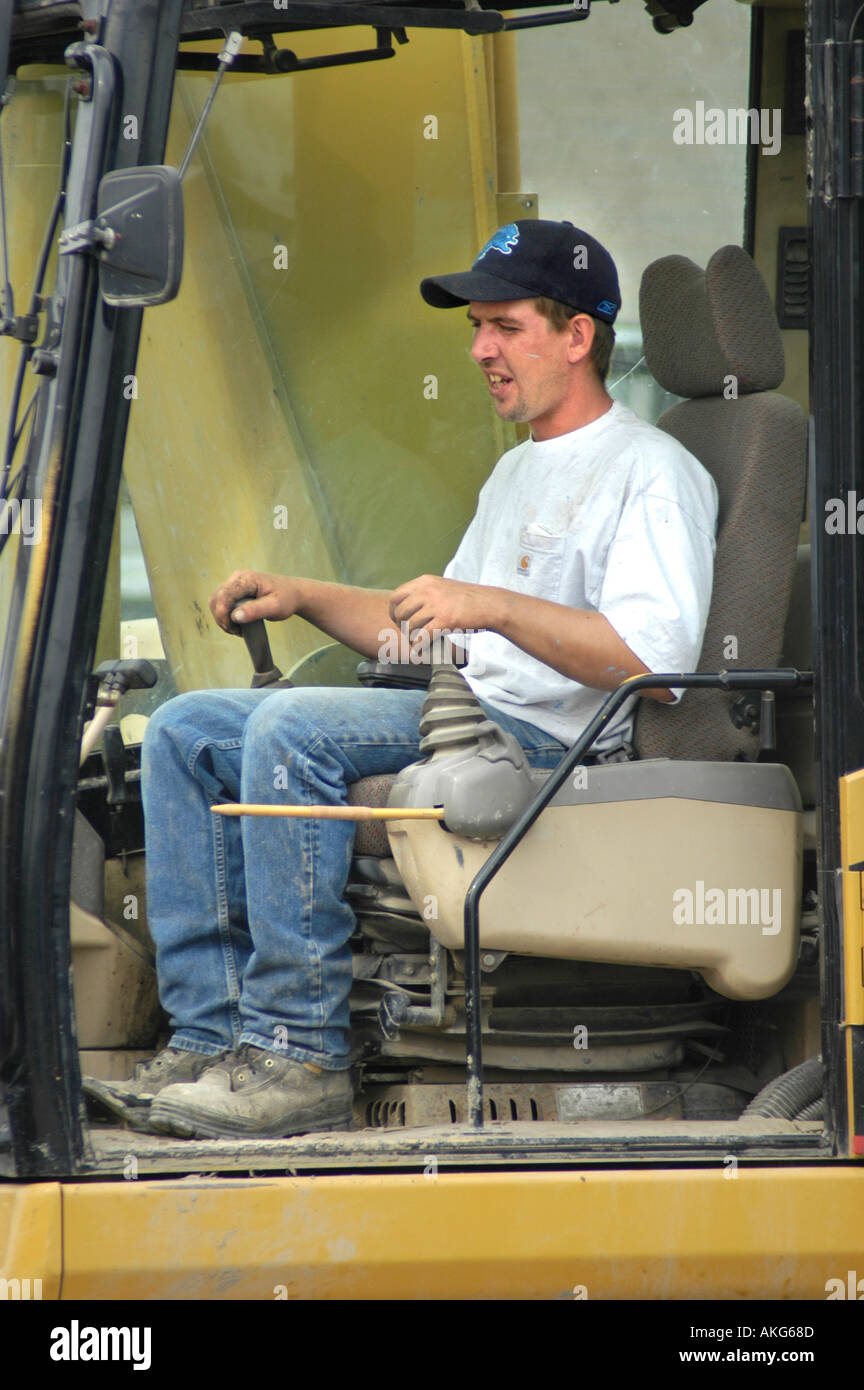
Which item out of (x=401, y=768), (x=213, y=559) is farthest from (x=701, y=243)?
(x=401, y=768)

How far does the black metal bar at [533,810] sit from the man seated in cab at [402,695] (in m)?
0.12

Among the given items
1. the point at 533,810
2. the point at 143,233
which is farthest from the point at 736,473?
the point at 143,233

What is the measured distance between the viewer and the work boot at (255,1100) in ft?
7.43

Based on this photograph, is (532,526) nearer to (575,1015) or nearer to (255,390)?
(575,1015)

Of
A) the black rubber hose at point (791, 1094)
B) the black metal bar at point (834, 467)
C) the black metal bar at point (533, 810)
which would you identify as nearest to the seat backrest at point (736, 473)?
the black metal bar at point (533, 810)

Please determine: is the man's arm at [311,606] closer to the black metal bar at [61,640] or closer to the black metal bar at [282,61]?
the black metal bar at [61,640]

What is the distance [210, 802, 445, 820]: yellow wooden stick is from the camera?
2.24m

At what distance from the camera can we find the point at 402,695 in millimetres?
2598

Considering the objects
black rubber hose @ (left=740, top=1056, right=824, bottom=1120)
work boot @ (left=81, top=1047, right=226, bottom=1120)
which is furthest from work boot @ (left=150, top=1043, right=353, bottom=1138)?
black rubber hose @ (left=740, top=1056, right=824, bottom=1120)

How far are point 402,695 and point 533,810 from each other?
1.39 feet

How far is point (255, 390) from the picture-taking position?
12.8 feet

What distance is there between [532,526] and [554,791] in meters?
0.59

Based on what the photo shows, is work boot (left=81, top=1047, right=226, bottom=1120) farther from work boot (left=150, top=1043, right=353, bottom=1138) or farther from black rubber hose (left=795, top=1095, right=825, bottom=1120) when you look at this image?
black rubber hose (left=795, top=1095, right=825, bottom=1120)

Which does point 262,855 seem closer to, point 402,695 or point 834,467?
point 402,695
